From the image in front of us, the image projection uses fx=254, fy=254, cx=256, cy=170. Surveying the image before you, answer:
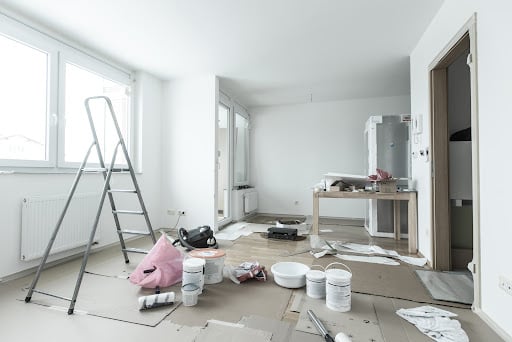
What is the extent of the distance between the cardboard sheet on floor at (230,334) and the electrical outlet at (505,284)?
1350mm

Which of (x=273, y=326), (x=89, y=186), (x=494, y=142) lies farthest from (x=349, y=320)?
(x=89, y=186)

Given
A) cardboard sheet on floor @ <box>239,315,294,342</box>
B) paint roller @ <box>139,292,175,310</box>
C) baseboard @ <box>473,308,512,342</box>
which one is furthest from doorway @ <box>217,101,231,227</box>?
baseboard @ <box>473,308,512,342</box>

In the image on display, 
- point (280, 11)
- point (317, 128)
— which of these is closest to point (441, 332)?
point (280, 11)

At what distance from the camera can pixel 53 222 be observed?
8.31ft

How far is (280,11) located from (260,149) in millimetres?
3706

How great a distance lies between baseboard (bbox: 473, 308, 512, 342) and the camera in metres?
1.41

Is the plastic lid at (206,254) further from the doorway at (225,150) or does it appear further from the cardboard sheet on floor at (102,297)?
the doorway at (225,150)

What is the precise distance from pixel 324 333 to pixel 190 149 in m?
3.26

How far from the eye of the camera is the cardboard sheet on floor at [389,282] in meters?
1.94

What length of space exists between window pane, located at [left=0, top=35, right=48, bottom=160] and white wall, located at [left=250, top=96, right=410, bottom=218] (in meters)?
4.02

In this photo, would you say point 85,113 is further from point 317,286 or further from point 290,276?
point 317,286

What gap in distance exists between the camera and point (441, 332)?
1450mm

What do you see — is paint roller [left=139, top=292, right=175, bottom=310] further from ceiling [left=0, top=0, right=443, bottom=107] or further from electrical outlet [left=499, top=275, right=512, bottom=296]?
ceiling [left=0, top=0, right=443, bottom=107]

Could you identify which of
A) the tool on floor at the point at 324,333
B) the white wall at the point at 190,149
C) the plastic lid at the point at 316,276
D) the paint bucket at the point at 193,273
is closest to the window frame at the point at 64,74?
the white wall at the point at 190,149
